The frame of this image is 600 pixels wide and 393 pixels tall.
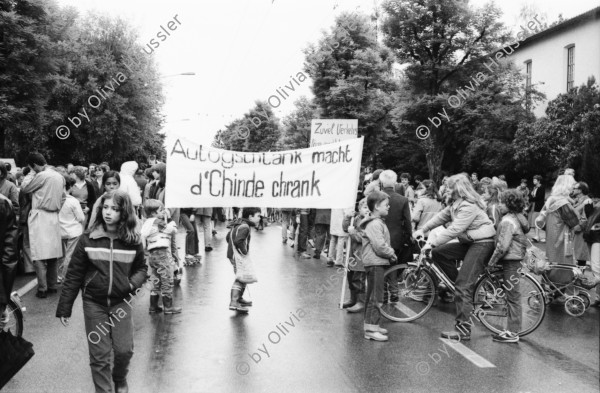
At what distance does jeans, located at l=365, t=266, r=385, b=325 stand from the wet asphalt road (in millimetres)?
281

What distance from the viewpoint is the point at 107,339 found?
4586mm

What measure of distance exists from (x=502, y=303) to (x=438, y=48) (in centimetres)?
2899

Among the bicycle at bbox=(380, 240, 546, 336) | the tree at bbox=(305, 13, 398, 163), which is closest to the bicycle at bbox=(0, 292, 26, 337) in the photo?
the bicycle at bbox=(380, 240, 546, 336)

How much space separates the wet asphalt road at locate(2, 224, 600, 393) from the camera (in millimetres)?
5320

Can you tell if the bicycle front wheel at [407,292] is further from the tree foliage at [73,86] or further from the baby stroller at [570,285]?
the tree foliage at [73,86]

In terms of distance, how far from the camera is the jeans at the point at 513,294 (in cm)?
687

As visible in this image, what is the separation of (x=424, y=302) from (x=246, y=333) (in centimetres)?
277

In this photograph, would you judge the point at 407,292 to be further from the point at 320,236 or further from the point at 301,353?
the point at 320,236

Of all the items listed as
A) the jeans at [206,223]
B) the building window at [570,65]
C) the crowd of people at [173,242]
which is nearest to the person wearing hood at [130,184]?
the crowd of people at [173,242]

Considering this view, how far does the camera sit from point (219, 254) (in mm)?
13539

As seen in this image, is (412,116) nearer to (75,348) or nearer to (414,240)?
(414,240)

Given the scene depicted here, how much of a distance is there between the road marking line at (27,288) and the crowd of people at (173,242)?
0.42 meters

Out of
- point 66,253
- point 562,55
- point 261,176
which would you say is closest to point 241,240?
point 261,176

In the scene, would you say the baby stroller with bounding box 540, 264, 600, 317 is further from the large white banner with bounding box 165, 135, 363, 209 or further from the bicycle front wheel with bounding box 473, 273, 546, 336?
the large white banner with bounding box 165, 135, 363, 209
